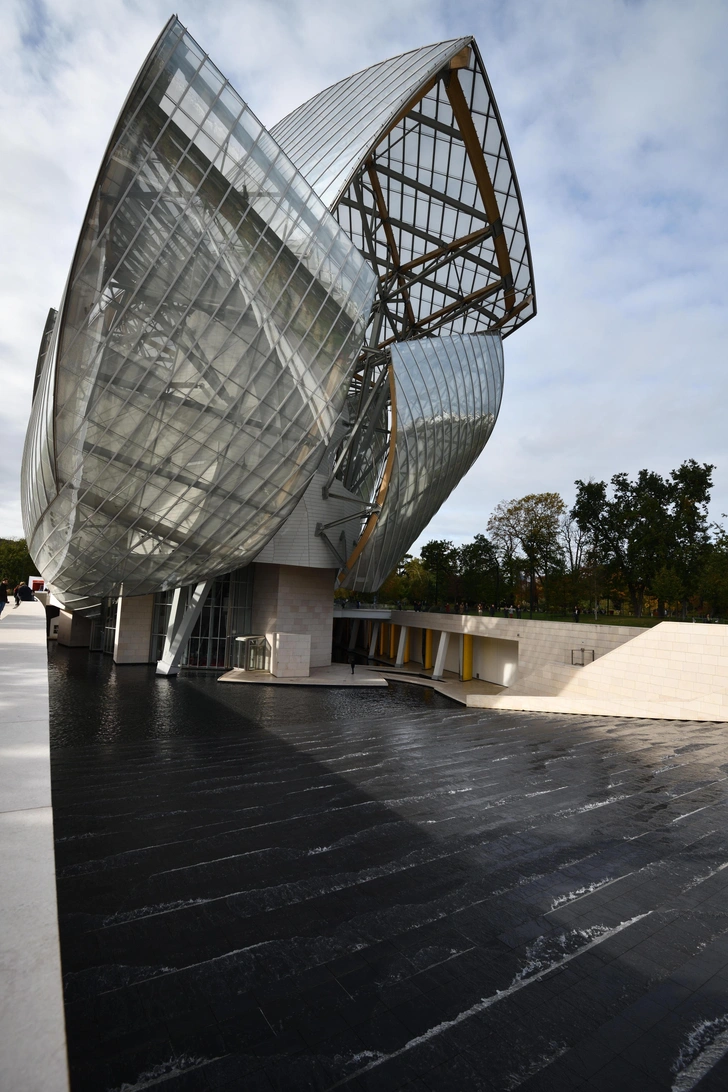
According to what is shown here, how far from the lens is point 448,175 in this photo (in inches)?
1098

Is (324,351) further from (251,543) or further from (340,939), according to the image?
(340,939)

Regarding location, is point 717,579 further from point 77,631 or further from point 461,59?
point 77,631

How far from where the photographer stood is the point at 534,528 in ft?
152

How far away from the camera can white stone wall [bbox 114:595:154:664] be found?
30094 millimetres

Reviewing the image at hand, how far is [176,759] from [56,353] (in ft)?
42.7

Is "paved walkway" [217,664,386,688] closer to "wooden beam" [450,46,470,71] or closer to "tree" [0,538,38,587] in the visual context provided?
"wooden beam" [450,46,470,71]

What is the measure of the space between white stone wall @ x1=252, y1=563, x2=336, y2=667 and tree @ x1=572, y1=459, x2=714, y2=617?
72.1 feet

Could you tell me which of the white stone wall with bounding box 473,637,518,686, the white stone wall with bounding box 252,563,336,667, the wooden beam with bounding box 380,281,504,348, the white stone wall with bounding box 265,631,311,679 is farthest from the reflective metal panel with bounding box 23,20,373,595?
the white stone wall with bounding box 473,637,518,686

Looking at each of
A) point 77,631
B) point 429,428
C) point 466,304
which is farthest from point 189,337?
point 77,631

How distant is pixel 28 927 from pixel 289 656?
27.3 m

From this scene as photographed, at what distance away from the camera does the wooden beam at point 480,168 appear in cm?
2347

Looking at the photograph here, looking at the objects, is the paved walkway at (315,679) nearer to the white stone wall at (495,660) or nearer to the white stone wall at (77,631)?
the white stone wall at (495,660)

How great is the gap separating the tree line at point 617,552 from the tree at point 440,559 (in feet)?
18.5

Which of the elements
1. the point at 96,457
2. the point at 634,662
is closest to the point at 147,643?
the point at 96,457
